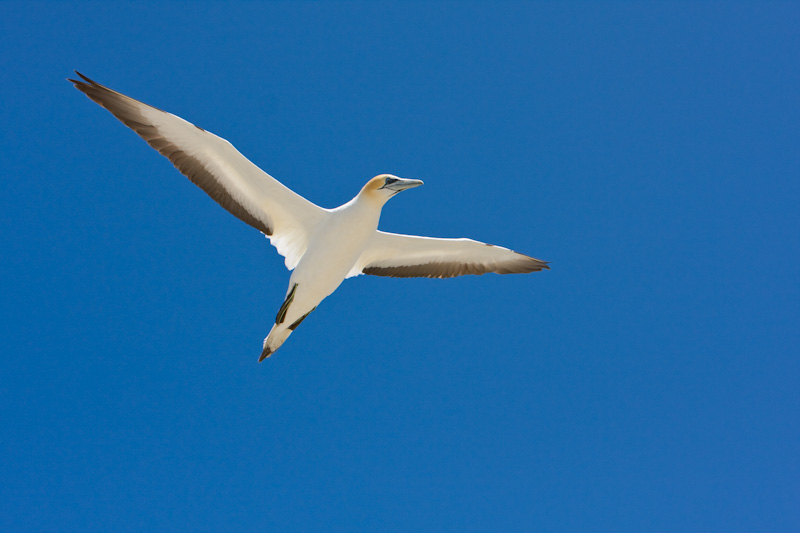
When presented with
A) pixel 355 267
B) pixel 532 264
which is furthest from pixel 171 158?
pixel 532 264

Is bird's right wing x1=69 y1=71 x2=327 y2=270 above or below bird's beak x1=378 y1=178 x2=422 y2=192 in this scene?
below

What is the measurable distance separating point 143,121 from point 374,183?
3.47 metres

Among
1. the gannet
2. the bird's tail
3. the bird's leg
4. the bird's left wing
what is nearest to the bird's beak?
the gannet

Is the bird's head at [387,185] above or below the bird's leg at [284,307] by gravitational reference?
above

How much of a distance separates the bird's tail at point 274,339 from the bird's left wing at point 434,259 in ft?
5.59

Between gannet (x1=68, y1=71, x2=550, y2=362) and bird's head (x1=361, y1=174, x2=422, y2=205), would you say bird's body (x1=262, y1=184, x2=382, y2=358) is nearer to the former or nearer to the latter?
gannet (x1=68, y1=71, x2=550, y2=362)

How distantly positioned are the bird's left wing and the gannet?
0.06m

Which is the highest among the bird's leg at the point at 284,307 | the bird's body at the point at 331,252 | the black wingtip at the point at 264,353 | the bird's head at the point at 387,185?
the bird's head at the point at 387,185

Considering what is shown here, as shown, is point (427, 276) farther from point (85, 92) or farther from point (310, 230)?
point (85, 92)

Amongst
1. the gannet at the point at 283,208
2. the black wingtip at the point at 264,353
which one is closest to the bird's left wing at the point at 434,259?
the gannet at the point at 283,208

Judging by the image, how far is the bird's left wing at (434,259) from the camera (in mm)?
12234

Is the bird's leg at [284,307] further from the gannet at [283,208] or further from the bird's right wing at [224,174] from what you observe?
the bird's right wing at [224,174]

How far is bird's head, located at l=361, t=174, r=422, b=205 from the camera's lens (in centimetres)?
1072

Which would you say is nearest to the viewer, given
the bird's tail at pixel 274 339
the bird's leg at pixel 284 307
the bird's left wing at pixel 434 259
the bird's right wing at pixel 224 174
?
the bird's right wing at pixel 224 174
